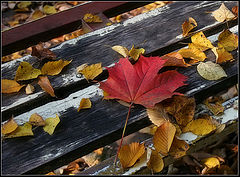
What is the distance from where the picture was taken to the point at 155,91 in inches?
48.6

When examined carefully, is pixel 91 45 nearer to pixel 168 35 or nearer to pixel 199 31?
pixel 168 35

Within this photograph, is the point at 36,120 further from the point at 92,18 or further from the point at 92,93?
the point at 92,18

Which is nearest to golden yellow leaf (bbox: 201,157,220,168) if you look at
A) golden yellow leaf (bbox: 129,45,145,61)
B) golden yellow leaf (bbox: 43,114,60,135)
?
golden yellow leaf (bbox: 129,45,145,61)

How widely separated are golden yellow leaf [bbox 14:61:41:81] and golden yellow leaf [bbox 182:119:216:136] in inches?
26.0

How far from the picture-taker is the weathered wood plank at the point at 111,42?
1.29 m

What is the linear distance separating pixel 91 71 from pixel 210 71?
50 centimetres

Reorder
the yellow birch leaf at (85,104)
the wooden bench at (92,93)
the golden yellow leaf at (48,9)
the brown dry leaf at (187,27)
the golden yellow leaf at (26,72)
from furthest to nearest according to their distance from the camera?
1. the golden yellow leaf at (48,9)
2. the brown dry leaf at (187,27)
3. the golden yellow leaf at (26,72)
4. the yellow birch leaf at (85,104)
5. the wooden bench at (92,93)

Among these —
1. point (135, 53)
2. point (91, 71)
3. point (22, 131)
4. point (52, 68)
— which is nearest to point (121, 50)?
point (135, 53)

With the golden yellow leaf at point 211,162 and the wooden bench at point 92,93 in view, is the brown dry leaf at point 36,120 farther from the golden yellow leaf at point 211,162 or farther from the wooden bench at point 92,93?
the golden yellow leaf at point 211,162

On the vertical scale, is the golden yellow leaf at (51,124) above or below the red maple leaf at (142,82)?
below

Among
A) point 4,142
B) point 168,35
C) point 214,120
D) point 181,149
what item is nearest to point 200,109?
point 214,120

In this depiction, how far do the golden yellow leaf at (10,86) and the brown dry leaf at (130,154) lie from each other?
1.68ft

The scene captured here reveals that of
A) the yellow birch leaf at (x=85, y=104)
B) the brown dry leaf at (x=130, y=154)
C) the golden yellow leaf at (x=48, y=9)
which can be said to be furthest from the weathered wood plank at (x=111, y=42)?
the golden yellow leaf at (x=48, y=9)

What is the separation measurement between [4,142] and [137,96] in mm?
524
